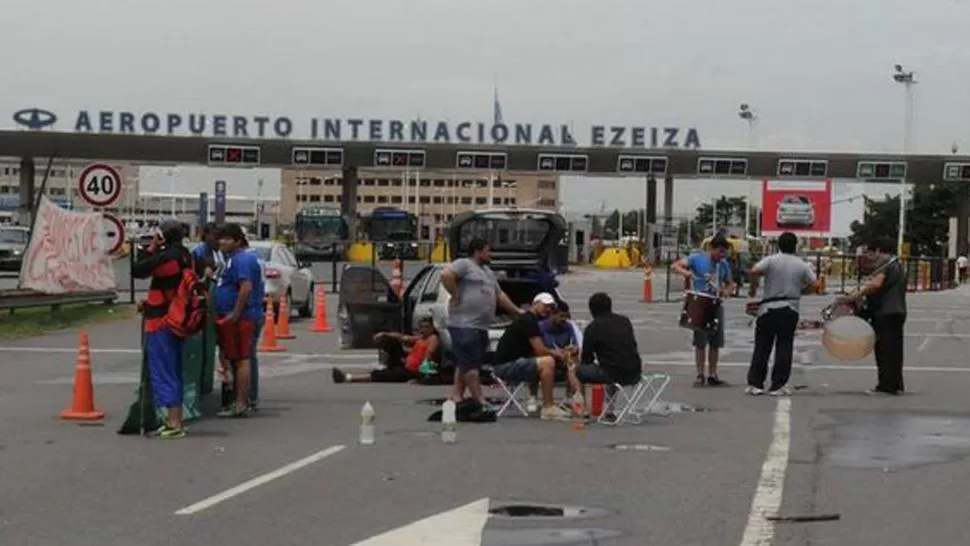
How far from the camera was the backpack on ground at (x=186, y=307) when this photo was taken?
36.0 ft

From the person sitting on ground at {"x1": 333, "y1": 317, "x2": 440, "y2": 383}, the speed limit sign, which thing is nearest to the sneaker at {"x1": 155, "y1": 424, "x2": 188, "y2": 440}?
the person sitting on ground at {"x1": 333, "y1": 317, "x2": 440, "y2": 383}

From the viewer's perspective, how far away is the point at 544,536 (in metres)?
7.42

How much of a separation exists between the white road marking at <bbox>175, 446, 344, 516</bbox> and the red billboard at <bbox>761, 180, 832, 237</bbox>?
48527 millimetres

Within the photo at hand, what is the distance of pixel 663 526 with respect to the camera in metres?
7.69

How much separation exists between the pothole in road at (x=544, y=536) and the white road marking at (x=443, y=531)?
0.09 m

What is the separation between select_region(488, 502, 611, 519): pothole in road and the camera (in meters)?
7.98

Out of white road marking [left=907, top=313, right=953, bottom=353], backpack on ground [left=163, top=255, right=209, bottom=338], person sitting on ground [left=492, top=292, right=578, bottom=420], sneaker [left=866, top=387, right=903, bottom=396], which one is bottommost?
Result: white road marking [left=907, top=313, right=953, bottom=353]

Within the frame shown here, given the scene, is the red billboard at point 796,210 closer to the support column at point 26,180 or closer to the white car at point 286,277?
the white car at point 286,277

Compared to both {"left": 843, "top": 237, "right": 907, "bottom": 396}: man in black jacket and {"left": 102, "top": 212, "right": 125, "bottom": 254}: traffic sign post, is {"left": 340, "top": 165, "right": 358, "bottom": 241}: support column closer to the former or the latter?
{"left": 102, "top": 212, "right": 125, "bottom": 254}: traffic sign post

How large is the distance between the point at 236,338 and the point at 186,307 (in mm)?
1139

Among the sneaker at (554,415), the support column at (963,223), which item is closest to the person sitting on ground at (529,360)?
the sneaker at (554,415)

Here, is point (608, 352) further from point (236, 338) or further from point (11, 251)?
point (11, 251)

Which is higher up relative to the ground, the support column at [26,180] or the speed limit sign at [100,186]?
the support column at [26,180]

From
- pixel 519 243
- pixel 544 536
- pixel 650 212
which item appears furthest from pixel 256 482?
pixel 650 212
